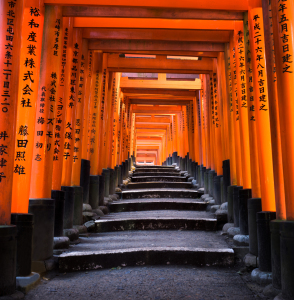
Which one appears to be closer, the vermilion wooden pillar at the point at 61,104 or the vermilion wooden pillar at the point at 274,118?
the vermilion wooden pillar at the point at 274,118

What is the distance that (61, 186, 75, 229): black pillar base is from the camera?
459cm

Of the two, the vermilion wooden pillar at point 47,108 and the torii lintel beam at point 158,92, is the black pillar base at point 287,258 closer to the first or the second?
the vermilion wooden pillar at point 47,108

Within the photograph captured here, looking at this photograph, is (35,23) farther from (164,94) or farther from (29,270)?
(164,94)

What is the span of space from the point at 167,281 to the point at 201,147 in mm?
→ 5909

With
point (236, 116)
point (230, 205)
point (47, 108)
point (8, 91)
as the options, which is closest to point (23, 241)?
point (8, 91)

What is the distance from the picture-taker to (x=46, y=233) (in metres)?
3.56

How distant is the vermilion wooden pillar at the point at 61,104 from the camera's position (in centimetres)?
431

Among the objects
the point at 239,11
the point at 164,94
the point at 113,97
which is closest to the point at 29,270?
the point at 239,11

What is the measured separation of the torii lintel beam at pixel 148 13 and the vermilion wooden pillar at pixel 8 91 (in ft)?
5.00

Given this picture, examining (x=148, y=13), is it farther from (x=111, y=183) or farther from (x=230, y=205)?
(x=111, y=183)

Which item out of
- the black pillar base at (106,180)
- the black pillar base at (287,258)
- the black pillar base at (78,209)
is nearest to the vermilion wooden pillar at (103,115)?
the black pillar base at (106,180)

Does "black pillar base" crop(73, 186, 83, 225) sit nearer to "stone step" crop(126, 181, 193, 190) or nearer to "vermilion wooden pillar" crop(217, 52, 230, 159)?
"vermilion wooden pillar" crop(217, 52, 230, 159)

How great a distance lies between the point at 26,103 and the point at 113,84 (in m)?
4.63

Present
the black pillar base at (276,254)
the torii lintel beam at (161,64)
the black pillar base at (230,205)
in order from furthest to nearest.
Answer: the torii lintel beam at (161,64)
the black pillar base at (230,205)
the black pillar base at (276,254)
